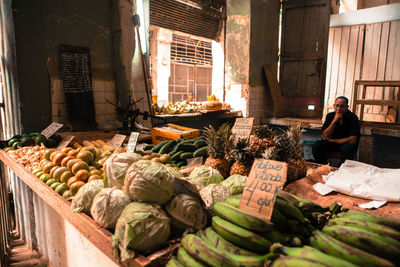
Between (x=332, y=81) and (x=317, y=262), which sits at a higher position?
(x=332, y=81)

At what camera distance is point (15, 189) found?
426 cm

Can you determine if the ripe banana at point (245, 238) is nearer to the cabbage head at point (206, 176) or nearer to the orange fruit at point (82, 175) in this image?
the cabbage head at point (206, 176)

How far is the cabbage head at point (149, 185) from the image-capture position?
1.25 meters

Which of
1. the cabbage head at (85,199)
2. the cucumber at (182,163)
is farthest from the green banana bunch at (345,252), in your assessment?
the cucumber at (182,163)

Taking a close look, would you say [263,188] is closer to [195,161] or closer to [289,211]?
[289,211]

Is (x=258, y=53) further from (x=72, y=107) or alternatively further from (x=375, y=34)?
(x=72, y=107)

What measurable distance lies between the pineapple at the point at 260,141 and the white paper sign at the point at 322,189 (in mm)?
520

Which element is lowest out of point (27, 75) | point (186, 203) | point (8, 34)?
point (186, 203)

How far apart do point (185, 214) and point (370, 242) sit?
2.44 ft

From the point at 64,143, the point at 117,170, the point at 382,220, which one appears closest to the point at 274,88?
the point at 64,143

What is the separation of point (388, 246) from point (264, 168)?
21.8 inches

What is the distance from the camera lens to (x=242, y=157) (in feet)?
7.34

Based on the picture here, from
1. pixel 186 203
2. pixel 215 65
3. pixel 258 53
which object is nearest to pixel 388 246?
pixel 186 203

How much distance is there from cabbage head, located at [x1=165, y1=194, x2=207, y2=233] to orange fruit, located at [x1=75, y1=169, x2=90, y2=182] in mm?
1174
